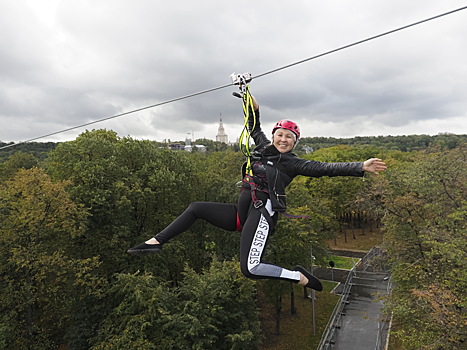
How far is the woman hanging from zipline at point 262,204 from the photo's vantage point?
337 centimetres

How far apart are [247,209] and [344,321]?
17773 mm

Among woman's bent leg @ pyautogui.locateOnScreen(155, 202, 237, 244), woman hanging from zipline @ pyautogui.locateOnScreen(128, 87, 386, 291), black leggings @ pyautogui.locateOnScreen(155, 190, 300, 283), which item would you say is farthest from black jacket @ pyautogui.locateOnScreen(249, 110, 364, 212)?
woman's bent leg @ pyautogui.locateOnScreen(155, 202, 237, 244)

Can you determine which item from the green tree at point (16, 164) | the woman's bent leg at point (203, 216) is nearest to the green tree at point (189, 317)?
the woman's bent leg at point (203, 216)

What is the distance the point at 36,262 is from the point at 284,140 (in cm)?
1126

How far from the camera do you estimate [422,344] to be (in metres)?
9.10

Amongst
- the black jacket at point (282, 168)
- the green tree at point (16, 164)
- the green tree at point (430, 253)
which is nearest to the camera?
the black jacket at point (282, 168)

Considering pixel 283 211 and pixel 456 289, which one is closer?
pixel 283 211

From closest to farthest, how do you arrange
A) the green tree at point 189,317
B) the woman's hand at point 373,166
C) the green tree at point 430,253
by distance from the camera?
the woman's hand at point 373,166 → the green tree at point 430,253 → the green tree at point 189,317

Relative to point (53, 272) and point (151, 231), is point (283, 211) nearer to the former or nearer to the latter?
point (53, 272)

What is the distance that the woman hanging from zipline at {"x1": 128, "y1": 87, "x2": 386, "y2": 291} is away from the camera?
337cm

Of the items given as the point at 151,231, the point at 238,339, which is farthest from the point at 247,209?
the point at 151,231

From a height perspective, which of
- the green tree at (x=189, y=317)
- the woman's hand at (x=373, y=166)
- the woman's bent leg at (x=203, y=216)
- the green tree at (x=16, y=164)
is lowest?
the green tree at (x=189, y=317)

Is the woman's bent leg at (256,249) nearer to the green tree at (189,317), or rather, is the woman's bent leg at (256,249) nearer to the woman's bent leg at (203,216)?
the woman's bent leg at (203,216)

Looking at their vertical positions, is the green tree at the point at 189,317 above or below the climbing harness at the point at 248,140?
below
